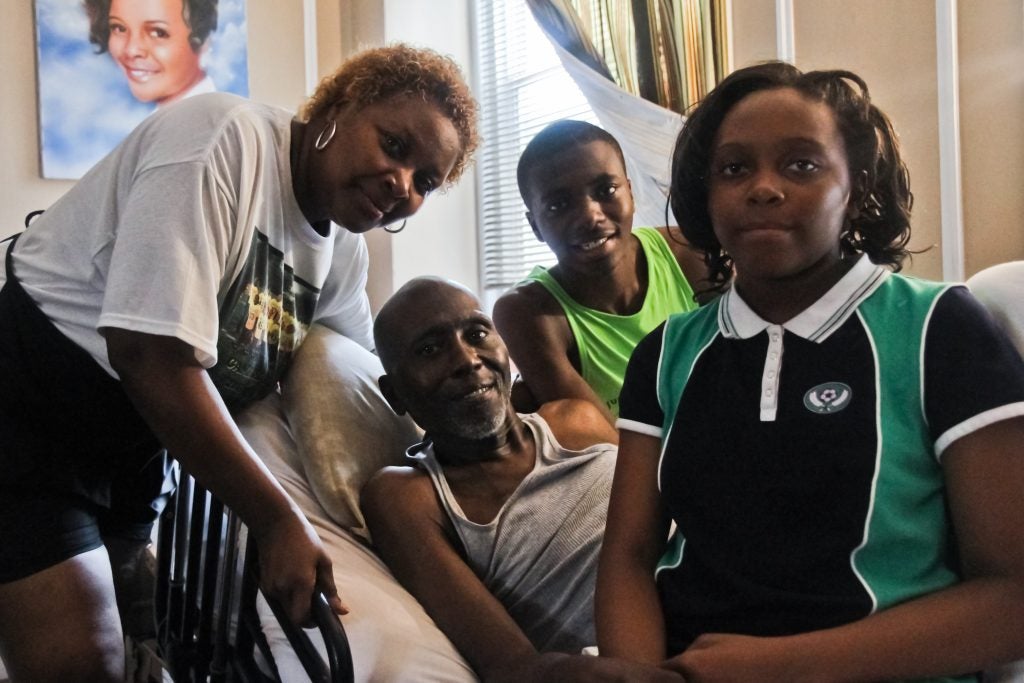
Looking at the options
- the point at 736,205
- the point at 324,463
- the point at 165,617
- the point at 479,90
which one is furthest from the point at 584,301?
the point at 479,90

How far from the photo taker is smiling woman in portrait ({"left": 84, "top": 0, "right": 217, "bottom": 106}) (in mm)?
3441

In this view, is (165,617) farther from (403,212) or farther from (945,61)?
(945,61)

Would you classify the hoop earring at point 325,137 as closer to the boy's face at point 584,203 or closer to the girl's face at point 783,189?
the boy's face at point 584,203

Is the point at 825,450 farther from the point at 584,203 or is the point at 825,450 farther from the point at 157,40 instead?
the point at 157,40

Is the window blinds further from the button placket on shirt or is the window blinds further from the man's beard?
the button placket on shirt

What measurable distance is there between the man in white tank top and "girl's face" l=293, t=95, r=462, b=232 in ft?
0.71

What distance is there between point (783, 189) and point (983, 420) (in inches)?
12.6

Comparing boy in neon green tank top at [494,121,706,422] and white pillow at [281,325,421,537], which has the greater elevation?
boy in neon green tank top at [494,121,706,422]

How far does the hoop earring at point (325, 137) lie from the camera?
1.48 metres

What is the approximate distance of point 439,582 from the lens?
4.56 feet

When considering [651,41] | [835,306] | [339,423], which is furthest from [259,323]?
[651,41]

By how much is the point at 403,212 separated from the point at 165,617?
0.87 m

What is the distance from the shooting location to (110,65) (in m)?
3.46

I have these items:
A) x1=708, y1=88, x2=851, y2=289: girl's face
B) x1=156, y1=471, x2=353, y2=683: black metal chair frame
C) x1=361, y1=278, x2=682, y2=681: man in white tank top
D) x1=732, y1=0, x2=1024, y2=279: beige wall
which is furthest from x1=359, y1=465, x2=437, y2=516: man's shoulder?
x1=732, y1=0, x2=1024, y2=279: beige wall
